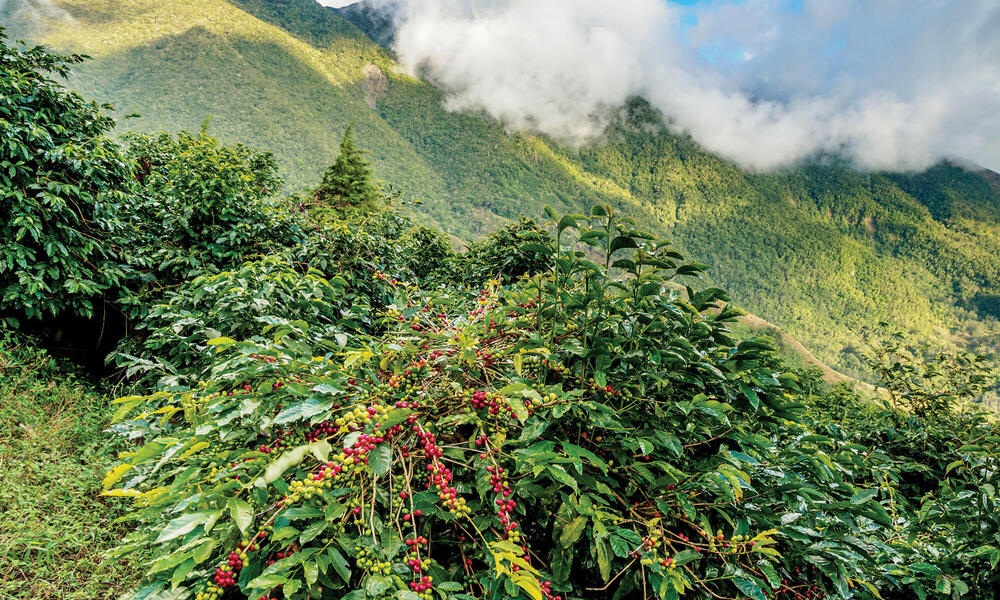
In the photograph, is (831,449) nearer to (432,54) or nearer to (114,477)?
(114,477)

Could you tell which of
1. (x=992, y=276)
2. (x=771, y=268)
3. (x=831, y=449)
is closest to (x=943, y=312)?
(x=992, y=276)

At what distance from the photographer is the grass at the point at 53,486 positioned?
2.06m

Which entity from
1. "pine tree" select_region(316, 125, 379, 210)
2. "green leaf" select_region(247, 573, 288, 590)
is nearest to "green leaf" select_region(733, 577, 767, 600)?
"green leaf" select_region(247, 573, 288, 590)

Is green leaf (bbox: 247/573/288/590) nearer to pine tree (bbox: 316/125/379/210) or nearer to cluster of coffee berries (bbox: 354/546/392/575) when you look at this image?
cluster of coffee berries (bbox: 354/546/392/575)

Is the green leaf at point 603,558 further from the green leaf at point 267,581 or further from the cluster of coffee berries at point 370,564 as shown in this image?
the green leaf at point 267,581

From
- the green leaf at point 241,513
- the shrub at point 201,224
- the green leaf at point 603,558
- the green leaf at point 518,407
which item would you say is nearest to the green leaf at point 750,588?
the green leaf at point 603,558

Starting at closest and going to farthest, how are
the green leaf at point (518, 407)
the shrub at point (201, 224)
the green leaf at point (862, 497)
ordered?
the green leaf at point (518, 407) → the green leaf at point (862, 497) → the shrub at point (201, 224)

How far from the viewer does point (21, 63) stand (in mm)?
3875

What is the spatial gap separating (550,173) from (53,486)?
465 ft

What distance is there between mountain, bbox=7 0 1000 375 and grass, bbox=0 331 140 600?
5678 cm

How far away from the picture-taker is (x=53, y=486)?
2.70m

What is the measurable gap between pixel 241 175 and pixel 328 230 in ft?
4.17

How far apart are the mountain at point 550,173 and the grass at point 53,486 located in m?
56.8

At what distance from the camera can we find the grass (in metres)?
2.06
